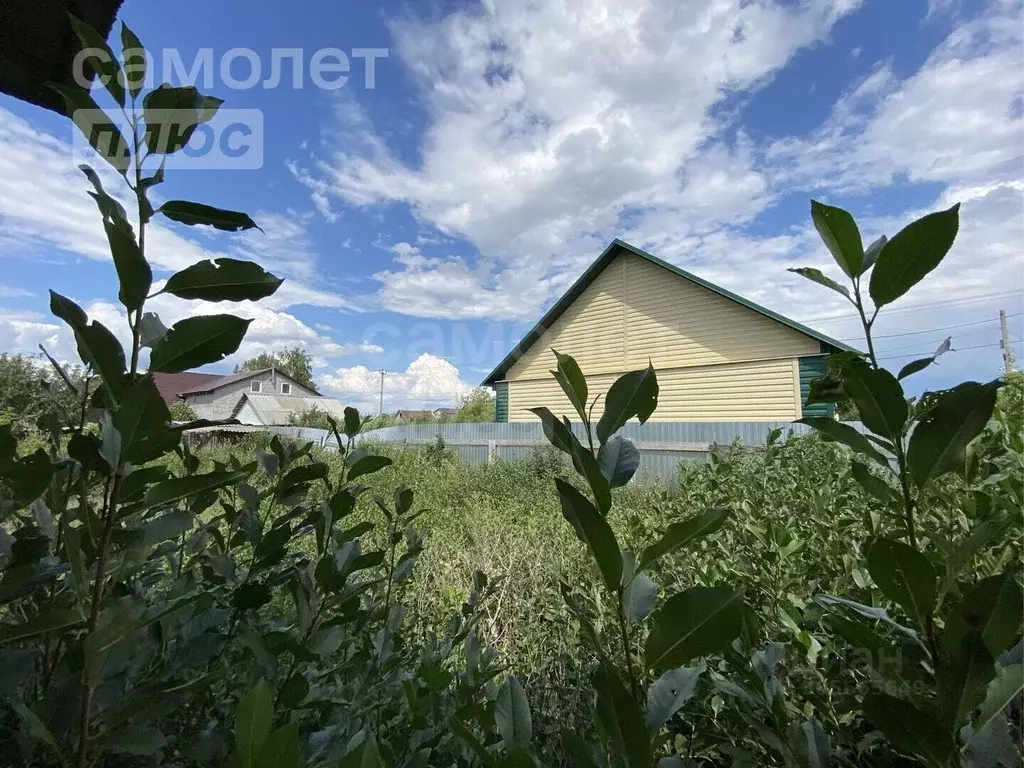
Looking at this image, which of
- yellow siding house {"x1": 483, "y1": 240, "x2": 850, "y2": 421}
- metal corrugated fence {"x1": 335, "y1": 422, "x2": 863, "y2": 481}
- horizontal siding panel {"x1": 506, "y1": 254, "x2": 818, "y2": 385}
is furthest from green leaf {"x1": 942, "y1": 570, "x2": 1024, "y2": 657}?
yellow siding house {"x1": 483, "y1": 240, "x2": 850, "y2": 421}

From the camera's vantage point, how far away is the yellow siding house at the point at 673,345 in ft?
31.5

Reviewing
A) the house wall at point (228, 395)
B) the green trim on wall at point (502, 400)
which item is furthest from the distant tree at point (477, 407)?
the house wall at point (228, 395)

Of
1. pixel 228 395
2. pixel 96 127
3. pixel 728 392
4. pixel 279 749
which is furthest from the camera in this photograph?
pixel 228 395

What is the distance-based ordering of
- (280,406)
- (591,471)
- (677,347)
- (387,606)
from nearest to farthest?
1. (591,471)
2. (387,606)
3. (677,347)
4. (280,406)

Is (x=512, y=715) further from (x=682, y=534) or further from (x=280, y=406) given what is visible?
(x=280, y=406)

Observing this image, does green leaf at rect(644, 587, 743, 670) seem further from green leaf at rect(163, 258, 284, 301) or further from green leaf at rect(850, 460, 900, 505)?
green leaf at rect(163, 258, 284, 301)

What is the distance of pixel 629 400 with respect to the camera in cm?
44

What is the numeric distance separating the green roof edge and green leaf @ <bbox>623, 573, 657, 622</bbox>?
9295mm

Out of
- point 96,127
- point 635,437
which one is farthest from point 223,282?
point 635,437

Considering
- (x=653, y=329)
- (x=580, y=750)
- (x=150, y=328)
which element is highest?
(x=653, y=329)

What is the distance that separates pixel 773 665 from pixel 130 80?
932 mm


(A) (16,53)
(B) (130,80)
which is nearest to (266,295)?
(B) (130,80)

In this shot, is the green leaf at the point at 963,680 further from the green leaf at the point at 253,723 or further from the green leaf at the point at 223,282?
the green leaf at the point at 223,282

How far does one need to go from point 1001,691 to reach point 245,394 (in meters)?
25.3
